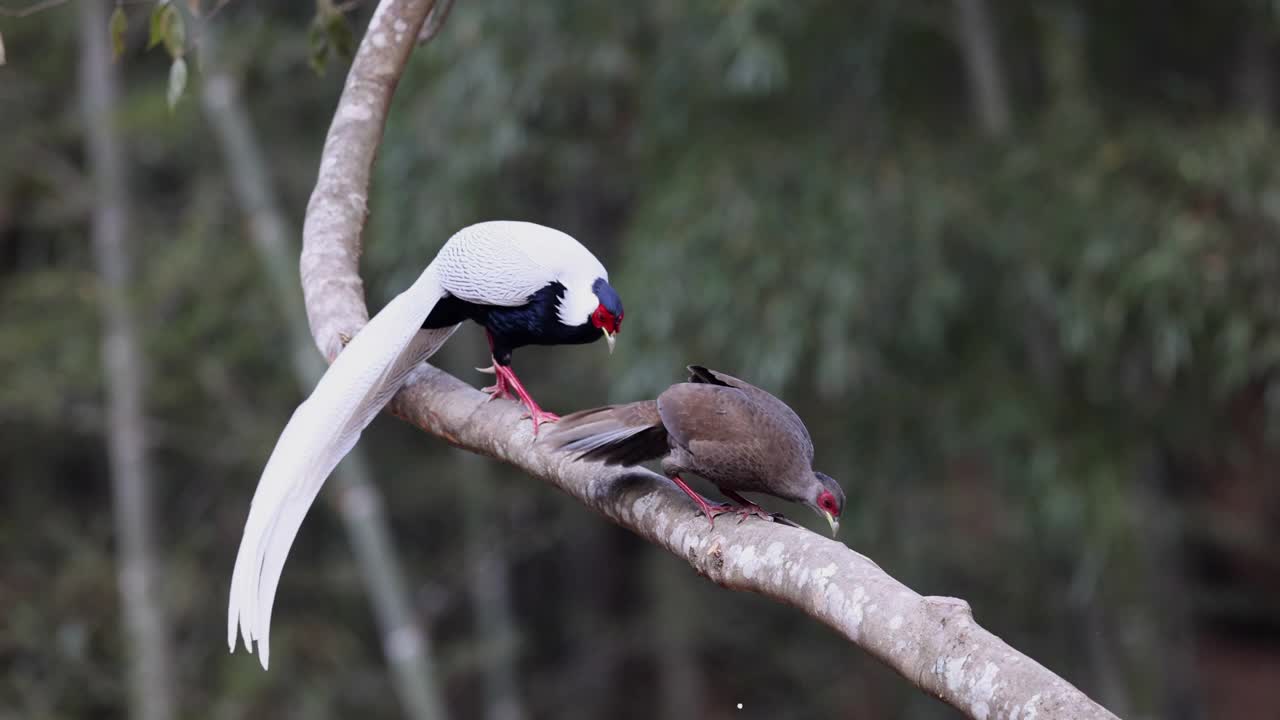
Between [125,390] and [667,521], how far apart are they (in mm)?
4026

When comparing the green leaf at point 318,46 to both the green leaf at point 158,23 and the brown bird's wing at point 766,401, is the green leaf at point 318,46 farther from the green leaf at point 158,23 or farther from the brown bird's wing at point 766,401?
the brown bird's wing at point 766,401

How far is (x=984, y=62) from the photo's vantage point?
16.5ft

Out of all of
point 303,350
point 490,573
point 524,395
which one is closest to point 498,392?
point 524,395

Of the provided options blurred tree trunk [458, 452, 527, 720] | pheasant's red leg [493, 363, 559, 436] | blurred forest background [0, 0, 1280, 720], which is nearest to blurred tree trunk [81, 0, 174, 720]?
blurred forest background [0, 0, 1280, 720]

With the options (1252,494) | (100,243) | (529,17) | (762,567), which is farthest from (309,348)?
(1252,494)

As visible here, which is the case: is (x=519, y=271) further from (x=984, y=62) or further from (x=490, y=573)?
(x=490, y=573)

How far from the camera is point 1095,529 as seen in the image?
172 inches

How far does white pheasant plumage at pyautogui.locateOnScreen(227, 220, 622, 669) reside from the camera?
1.74 metres

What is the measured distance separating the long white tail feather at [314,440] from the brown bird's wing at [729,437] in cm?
47

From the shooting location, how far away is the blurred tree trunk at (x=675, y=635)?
24.4ft

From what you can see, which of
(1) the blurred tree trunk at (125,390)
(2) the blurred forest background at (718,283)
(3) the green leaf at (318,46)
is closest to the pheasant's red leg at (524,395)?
(3) the green leaf at (318,46)

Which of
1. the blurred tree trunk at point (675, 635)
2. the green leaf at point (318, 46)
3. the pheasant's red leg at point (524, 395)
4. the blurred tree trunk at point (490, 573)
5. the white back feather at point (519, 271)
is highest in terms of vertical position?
the green leaf at point (318, 46)

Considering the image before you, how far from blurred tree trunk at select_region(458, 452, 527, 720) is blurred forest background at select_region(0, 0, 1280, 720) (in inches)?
0.9

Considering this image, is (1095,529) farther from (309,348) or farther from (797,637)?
(797,637)
